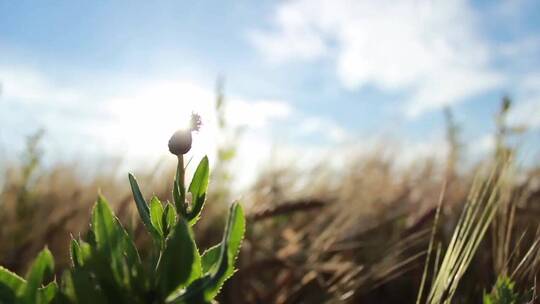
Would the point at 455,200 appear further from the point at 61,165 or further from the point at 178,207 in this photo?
the point at 61,165

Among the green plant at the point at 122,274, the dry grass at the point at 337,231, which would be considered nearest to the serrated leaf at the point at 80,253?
the green plant at the point at 122,274

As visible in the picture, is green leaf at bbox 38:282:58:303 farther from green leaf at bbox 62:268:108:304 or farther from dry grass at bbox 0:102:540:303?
dry grass at bbox 0:102:540:303

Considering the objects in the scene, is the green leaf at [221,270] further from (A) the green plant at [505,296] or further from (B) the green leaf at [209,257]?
(A) the green plant at [505,296]

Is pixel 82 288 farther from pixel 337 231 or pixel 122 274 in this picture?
pixel 337 231

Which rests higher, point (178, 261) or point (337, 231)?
point (178, 261)

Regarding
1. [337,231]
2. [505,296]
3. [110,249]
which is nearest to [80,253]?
[110,249]

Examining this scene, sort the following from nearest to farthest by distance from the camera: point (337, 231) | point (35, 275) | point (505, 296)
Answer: point (35, 275) → point (505, 296) → point (337, 231)
